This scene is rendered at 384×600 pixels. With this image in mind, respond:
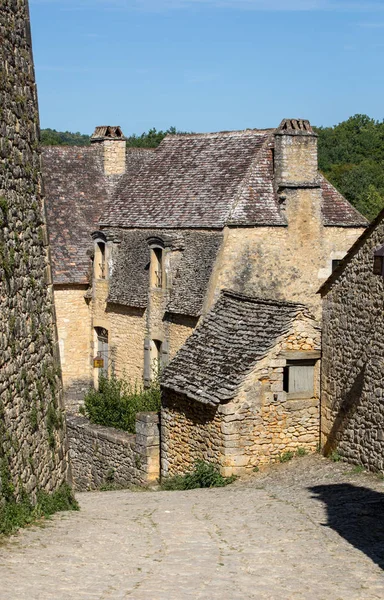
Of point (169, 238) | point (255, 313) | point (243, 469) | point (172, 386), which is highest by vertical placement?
point (169, 238)

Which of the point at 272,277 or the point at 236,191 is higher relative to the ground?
the point at 236,191

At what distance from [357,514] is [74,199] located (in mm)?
18198

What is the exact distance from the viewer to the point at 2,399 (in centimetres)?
949

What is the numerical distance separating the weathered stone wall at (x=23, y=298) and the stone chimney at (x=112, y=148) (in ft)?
61.1

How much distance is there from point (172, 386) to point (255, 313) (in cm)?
223

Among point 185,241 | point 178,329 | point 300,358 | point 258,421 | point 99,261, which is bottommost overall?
point 258,421

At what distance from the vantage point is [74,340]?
1089 inches

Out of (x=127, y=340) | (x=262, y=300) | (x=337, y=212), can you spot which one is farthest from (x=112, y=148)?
(x=262, y=300)

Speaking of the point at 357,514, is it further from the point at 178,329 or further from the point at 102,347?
the point at 102,347

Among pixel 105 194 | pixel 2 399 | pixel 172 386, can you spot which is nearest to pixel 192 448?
pixel 172 386

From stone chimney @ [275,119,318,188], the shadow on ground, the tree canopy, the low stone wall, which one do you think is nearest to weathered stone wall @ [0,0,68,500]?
the shadow on ground

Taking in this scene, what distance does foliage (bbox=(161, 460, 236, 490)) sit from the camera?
1669 centimetres

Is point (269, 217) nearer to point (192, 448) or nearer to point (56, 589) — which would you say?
point (192, 448)

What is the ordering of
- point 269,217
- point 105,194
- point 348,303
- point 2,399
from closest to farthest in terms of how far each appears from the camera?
point 2,399, point 348,303, point 269,217, point 105,194
